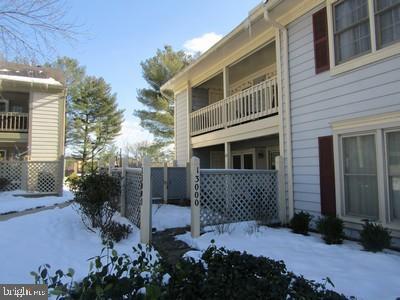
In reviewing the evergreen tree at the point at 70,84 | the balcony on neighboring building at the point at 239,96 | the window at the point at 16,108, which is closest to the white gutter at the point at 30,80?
the window at the point at 16,108

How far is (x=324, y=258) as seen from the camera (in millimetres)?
4930

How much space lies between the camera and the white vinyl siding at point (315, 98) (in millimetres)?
5527

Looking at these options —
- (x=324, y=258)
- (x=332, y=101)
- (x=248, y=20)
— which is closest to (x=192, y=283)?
(x=324, y=258)

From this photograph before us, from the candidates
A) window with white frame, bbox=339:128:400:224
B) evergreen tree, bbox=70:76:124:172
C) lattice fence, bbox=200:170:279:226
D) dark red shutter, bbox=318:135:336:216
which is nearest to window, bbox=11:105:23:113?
evergreen tree, bbox=70:76:124:172

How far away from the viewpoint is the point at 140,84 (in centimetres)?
2677

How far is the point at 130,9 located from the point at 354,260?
30.0 feet

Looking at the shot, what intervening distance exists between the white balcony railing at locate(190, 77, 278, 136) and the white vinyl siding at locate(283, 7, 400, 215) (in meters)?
1.05

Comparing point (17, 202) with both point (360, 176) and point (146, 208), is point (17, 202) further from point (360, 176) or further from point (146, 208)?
point (360, 176)

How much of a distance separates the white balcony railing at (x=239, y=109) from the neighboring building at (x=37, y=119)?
7.81 meters

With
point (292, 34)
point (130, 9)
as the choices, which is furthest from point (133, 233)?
point (130, 9)

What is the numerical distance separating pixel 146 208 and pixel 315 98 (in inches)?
171

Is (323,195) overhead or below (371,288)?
overhead

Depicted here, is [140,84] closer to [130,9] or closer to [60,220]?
[130,9]

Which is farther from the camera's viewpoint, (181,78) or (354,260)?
(181,78)
